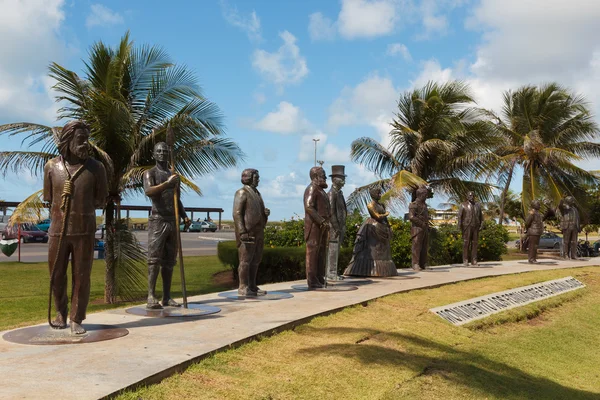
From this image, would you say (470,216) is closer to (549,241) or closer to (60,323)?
(60,323)

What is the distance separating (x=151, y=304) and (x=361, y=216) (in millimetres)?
9648

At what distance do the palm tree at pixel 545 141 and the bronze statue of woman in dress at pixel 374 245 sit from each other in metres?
11.2

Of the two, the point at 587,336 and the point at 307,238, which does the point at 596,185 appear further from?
the point at 307,238

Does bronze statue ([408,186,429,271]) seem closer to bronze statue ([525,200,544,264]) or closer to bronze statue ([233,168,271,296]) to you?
bronze statue ([525,200,544,264])

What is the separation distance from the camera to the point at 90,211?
5.57m

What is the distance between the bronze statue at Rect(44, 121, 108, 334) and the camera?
546 centimetres

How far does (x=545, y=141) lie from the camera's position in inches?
943

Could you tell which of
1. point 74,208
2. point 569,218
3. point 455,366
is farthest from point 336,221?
point 569,218

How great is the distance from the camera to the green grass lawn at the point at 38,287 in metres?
9.30

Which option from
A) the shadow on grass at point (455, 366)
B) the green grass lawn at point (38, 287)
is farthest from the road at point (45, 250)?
the shadow on grass at point (455, 366)

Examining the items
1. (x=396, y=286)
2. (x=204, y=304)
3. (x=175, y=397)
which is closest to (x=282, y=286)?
(x=396, y=286)

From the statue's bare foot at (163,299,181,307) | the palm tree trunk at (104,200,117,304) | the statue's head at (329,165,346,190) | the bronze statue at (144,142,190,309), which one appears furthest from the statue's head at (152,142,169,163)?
the statue's head at (329,165,346,190)

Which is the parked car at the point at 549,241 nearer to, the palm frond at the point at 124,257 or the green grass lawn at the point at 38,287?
the green grass lawn at the point at 38,287

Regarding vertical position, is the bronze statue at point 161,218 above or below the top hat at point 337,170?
below
